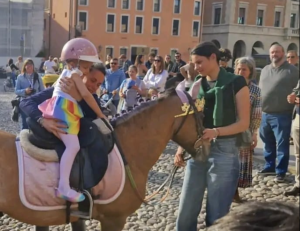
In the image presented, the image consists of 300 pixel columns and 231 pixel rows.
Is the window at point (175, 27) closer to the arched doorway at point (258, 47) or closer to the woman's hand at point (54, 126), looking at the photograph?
the arched doorway at point (258, 47)

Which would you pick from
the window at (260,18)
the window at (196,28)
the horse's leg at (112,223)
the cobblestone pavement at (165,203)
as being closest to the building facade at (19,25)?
the window at (196,28)

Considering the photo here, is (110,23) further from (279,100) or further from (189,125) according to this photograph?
(189,125)

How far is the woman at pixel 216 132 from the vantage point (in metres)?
2.97

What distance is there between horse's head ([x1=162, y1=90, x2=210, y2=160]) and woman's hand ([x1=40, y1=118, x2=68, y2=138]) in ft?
3.06

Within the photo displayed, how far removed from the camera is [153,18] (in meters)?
50.3

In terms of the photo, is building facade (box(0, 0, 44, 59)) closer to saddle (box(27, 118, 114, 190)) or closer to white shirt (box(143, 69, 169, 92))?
white shirt (box(143, 69, 169, 92))

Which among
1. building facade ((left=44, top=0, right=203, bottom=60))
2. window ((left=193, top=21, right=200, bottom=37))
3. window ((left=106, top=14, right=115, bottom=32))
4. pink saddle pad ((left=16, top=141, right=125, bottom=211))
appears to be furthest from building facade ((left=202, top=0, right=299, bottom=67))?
pink saddle pad ((left=16, top=141, right=125, bottom=211))

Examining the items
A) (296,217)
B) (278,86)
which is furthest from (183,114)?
(278,86)

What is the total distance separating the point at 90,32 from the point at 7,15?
11.2m

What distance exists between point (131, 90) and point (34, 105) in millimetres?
5137

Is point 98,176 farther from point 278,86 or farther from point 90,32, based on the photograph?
point 90,32

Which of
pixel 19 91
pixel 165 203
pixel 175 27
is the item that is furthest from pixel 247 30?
pixel 165 203

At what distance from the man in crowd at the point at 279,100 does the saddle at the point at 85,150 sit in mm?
4016

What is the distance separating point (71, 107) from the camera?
305cm
